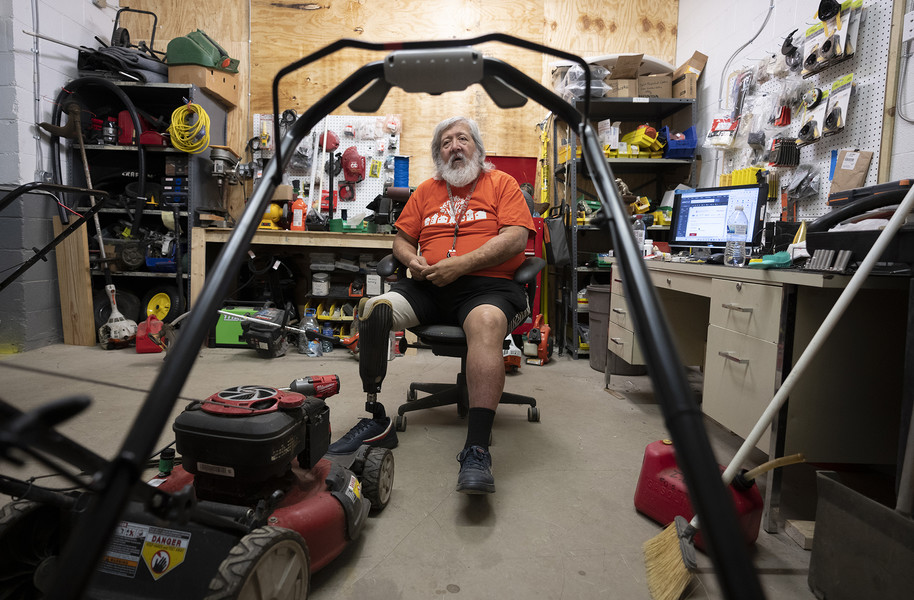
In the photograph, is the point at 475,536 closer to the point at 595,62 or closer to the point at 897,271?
the point at 897,271

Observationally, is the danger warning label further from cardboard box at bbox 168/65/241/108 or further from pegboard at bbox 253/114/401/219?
cardboard box at bbox 168/65/241/108

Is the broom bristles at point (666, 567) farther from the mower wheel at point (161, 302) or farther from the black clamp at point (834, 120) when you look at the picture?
the mower wheel at point (161, 302)

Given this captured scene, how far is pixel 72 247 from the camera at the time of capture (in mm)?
3154

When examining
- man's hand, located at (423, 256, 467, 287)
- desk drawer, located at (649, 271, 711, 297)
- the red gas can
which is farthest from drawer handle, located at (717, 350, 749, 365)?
man's hand, located at (423, 256, 467, 287)

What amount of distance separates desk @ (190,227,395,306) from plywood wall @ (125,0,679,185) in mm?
887

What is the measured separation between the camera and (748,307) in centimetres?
135

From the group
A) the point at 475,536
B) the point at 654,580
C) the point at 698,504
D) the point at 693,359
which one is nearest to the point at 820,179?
the point at 693,359

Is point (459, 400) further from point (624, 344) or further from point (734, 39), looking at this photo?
point (734, 39)

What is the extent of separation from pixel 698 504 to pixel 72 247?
3948 millimetres

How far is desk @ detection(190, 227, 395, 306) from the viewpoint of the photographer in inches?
125

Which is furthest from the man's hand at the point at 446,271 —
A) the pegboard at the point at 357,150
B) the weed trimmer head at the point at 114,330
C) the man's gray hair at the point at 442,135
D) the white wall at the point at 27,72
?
the white wall at the point at 27,72

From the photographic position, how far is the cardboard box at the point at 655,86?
3.32 m

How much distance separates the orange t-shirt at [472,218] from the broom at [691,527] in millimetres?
989

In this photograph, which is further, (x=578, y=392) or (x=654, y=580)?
(x=578, y=392)
